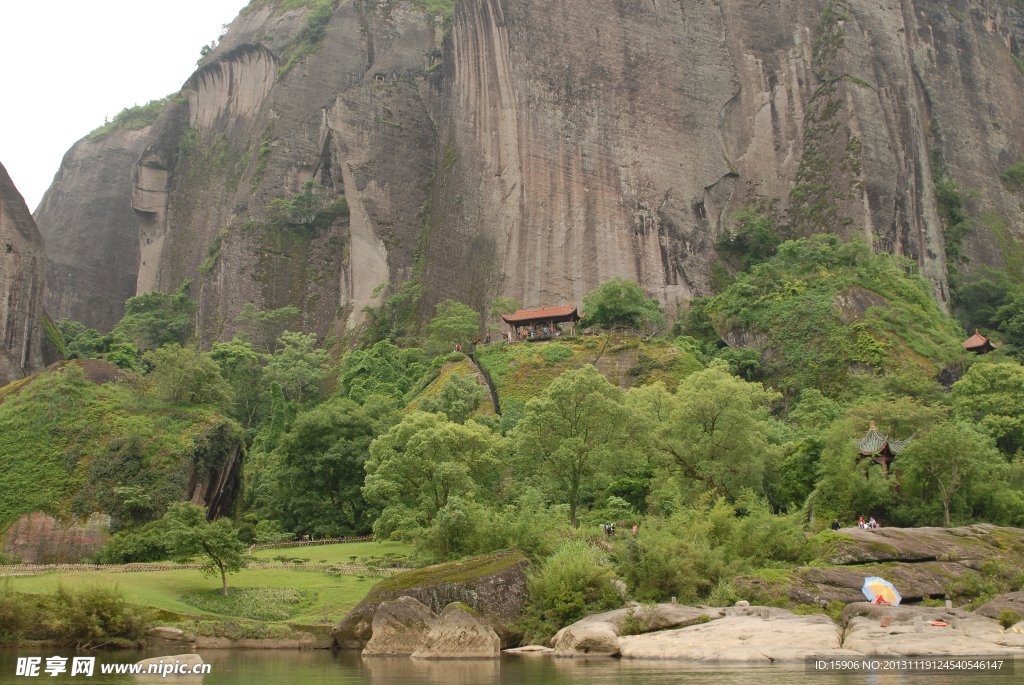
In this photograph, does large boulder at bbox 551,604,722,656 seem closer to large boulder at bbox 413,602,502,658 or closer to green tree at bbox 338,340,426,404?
large boulder at bbox 413,602,502,658

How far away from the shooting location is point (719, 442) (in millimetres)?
26812

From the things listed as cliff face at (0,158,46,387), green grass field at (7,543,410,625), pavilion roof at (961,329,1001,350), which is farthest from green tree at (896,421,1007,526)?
cliff face at (0,158,46,387)

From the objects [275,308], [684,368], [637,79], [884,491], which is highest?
[637,79]

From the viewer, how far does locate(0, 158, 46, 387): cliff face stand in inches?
1662

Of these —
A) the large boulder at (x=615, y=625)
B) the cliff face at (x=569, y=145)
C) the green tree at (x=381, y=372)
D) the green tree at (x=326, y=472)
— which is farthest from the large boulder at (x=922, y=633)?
the cliff face at (x=569, y=145)

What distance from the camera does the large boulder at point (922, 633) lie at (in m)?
14.4

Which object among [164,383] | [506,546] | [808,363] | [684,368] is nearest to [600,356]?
[684,368]

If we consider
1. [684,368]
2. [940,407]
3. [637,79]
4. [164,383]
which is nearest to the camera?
[940,407]

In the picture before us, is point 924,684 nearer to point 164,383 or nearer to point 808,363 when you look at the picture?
point 164,383

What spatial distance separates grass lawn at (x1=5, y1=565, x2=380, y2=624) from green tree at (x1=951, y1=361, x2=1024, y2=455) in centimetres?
2051

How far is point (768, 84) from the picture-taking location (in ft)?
196

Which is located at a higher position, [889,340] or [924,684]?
[889,340]

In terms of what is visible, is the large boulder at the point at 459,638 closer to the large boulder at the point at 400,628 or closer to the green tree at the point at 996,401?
the large boulder at the point at 400,628

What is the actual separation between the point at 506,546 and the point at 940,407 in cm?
1697
